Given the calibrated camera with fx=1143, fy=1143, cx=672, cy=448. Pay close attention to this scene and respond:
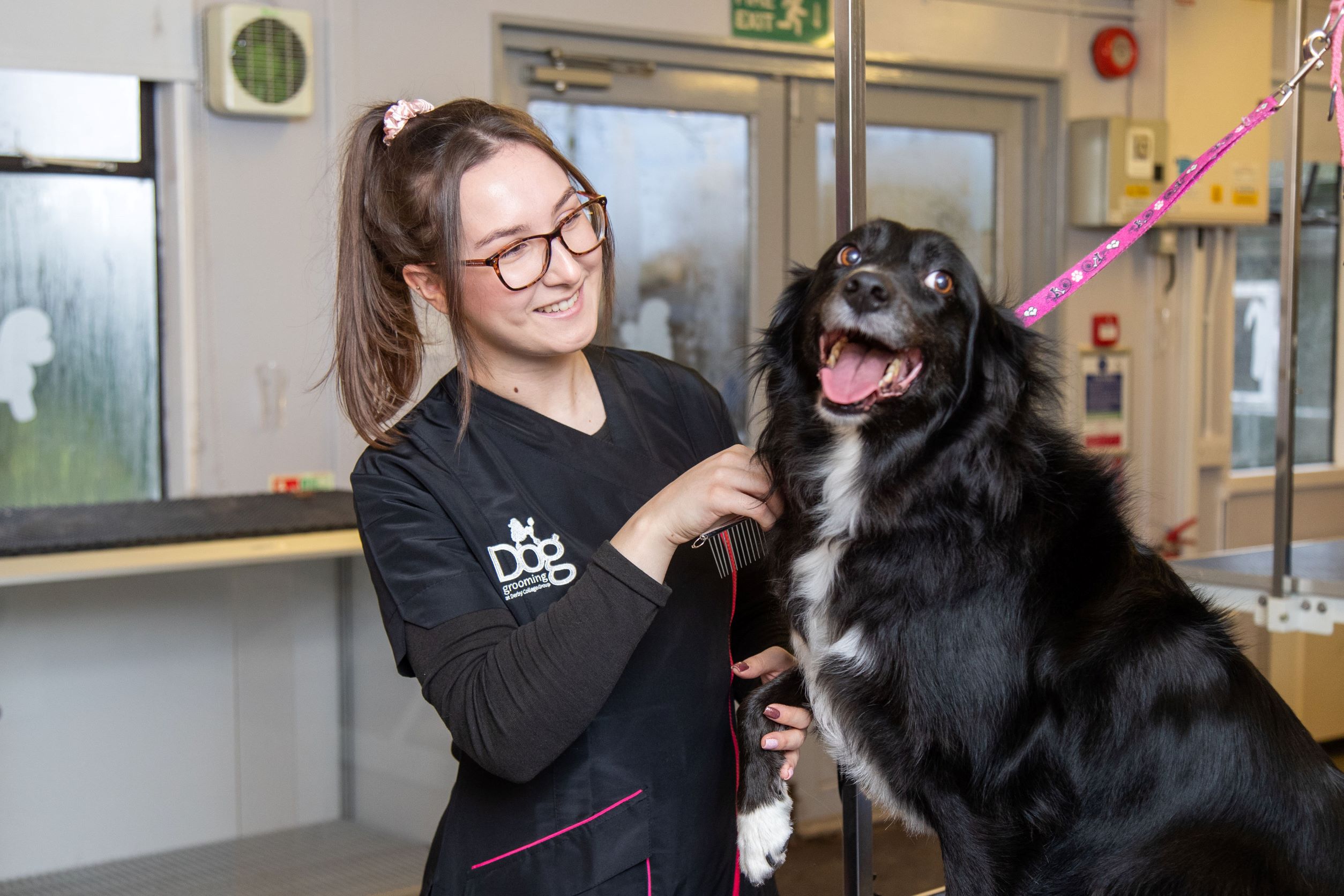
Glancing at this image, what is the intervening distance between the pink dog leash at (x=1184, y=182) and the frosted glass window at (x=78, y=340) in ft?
9.59

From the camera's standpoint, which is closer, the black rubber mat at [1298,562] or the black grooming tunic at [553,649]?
the black grooming tunic at [553,649]

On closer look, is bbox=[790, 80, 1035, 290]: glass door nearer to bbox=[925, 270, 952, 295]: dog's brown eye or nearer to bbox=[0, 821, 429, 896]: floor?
bbox=[0, 821, 429, 896]: floor

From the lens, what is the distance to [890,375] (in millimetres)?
1102

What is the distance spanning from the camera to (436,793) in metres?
3.31

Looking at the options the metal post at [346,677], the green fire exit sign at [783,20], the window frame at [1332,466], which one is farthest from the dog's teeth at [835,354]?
the window frame at [1332,466]

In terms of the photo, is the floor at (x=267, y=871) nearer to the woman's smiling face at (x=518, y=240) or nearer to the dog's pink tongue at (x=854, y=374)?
the woman's smiling face at (x=518, y=240)

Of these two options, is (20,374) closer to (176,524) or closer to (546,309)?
(176,524)

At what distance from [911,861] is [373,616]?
2.20 m

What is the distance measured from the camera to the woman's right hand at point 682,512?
1.08 m

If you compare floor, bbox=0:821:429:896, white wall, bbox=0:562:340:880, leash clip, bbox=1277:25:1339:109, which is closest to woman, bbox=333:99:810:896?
leash clip, bbox=1277:25:1339:109

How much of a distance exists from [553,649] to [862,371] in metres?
0.40

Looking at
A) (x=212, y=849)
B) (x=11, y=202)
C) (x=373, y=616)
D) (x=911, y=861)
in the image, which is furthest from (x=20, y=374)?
(x=911, y=861)

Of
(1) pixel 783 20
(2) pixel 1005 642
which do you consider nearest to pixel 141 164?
(1) pixel 783 20

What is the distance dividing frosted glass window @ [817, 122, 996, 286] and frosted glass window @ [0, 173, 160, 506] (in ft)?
7.85
